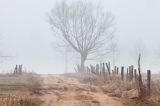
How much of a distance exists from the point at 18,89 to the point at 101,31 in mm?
34405

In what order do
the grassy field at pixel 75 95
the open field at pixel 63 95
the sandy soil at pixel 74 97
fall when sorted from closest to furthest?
the grassy field at pixel 75 95 < the sandy soil at pixel 74 97 < the open field at pixel 63 95

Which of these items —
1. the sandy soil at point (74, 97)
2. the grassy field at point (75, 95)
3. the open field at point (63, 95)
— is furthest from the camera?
the open field at point (63, 95)

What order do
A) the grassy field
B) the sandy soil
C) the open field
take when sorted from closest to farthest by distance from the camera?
1. the grassy field
2. the sandy soil
3. the open field

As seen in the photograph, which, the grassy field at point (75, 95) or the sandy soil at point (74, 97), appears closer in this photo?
the grassy field at point (75, 95)

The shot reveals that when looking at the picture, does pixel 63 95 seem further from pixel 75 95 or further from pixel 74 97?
pixel 74 97

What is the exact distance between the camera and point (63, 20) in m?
54.1

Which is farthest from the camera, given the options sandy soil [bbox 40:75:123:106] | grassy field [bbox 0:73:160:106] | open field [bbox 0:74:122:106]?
open field [bbox 0:74:122:106]

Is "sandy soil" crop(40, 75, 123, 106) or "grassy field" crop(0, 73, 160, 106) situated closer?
"grassy field" crop(0, 73, 160, 106)

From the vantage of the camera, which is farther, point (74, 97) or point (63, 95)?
point (63, 95)

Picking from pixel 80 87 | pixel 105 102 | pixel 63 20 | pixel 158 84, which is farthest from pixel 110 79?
pixel 63 20

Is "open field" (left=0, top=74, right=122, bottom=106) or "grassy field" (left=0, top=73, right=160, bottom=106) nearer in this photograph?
"grassy field" (left=0, top=73, right=160, bottom=106)

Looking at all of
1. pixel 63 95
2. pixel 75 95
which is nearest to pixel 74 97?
pixel 75 95

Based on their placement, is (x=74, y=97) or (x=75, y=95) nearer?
(x=74, y=97)

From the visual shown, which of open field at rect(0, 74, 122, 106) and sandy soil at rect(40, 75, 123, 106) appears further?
open field at rect(0, 74, 122, 106)
